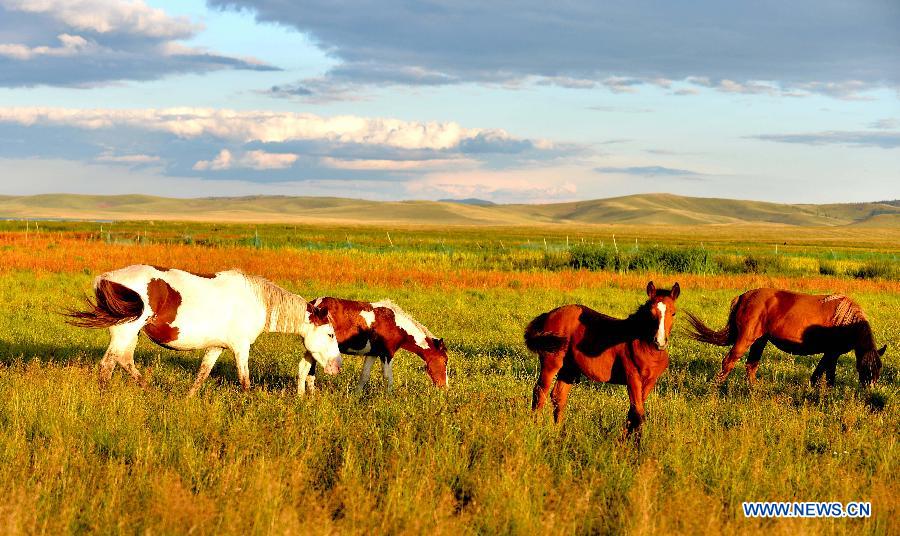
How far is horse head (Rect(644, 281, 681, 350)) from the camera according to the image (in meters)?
6.82

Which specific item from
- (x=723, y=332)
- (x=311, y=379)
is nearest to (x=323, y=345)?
(x=311, y=379)

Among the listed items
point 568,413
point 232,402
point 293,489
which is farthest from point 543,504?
point 232,402

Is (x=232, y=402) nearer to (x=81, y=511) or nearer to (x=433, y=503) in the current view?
(x=81, y=511)

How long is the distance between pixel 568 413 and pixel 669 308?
8.31 ft

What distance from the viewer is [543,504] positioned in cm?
587

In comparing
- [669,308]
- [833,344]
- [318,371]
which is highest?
[669,308]

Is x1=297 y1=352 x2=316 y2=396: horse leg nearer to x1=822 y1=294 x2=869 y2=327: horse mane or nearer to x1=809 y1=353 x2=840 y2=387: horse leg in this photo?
x1=809 y1=353 x2=840 y2=387: horse leg

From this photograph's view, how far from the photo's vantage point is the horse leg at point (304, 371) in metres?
10.4

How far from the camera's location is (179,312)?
375 inches

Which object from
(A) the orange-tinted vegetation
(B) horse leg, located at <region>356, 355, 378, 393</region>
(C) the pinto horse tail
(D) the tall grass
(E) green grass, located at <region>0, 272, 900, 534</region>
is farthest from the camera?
(D) the tall grass

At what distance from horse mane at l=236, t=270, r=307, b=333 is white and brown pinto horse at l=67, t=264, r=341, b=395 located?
2cm

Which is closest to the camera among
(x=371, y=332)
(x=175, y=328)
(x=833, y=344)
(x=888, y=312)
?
(x=175, y=328)

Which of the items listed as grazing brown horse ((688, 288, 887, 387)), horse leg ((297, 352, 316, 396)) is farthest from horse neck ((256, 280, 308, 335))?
grazing brown horse ((688, 288, 887, 387))

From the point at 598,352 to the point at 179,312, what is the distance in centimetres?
535
